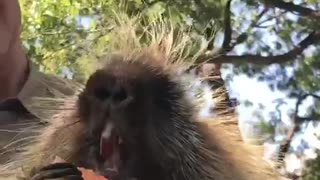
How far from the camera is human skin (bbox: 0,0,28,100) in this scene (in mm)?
1750

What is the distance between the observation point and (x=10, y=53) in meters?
1.77

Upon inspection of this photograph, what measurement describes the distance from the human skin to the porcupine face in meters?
0.47

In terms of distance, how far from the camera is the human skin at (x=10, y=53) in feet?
5.74

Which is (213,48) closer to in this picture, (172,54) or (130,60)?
(172,54)

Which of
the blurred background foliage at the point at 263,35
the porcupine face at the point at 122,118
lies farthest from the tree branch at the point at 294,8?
the porcupine face at the point at 122,118

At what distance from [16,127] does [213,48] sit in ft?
2.39

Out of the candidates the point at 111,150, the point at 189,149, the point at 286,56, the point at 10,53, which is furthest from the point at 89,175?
the point at 286,56

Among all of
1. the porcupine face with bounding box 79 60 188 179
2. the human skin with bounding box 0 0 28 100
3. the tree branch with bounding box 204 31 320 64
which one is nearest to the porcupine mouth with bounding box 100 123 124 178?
the porcupine face with bounding box 79 60 188 179

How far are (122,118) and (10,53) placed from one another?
58 centimetres

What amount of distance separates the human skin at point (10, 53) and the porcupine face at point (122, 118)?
47cm

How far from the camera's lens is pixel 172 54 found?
1.55 m

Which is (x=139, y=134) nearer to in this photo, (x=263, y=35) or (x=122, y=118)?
(x=122, y=118)

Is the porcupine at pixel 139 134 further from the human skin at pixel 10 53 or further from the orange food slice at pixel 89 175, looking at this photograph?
the human skin at pixel 10 53

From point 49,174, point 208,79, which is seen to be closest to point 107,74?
point 49,174
